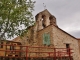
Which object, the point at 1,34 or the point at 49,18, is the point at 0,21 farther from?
the point at 49,18

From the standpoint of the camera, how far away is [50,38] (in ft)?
68.3

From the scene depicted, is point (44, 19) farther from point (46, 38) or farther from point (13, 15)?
point (13, 15)

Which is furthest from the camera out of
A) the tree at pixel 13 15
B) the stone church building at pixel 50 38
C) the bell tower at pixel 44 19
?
the bell tower at pixel 44 19

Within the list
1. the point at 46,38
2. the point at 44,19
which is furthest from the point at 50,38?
the point at 44,19

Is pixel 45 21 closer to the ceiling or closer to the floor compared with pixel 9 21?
closer to the ceiling

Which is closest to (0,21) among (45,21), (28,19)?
(28,19)

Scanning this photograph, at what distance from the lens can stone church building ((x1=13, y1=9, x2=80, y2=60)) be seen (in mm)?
20781

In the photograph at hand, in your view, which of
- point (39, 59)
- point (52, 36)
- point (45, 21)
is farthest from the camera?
point (45, 21)

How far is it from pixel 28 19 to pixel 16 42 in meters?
9.92

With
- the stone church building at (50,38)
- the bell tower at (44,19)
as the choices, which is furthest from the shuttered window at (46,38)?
the bell tower at (44,19)

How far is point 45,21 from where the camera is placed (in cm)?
2527

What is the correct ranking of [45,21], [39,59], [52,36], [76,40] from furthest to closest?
[45,21], [76,40], [52,36], [39,59]

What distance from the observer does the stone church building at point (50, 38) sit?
2078cm

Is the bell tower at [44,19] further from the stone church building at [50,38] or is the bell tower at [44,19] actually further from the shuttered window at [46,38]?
the shuttered window at [46,38]
